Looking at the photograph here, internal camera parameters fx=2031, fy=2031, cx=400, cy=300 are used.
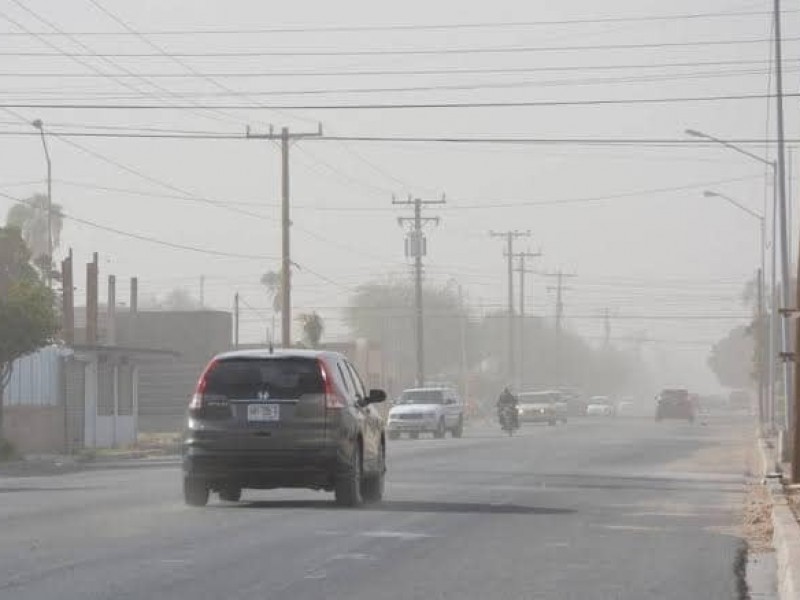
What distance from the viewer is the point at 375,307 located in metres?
182

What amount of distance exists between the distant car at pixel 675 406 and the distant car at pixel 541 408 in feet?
16.1

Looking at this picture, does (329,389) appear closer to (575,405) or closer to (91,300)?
(91,300)

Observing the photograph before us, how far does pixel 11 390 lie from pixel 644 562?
38.9 m

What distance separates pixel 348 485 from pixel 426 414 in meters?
46.2

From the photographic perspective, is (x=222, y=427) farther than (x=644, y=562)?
Yes

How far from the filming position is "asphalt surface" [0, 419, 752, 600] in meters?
14.3

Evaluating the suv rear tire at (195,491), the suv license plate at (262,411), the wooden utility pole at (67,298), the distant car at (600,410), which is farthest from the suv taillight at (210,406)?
the distant car at (600,410)

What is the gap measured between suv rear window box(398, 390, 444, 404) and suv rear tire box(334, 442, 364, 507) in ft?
155

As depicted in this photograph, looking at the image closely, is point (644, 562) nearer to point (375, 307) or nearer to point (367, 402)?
point (367, 402)

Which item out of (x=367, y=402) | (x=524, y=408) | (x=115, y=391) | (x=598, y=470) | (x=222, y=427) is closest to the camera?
(x=222, y=427)

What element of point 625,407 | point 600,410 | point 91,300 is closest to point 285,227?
point 91,300

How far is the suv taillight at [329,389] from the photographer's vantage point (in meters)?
23.2

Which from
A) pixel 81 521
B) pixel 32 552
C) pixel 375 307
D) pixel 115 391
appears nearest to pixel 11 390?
pixel 115 391

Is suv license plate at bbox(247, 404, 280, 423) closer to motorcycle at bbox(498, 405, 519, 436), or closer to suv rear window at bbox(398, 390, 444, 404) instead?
suv rear window at bbox(398, 390, 444, 404)
